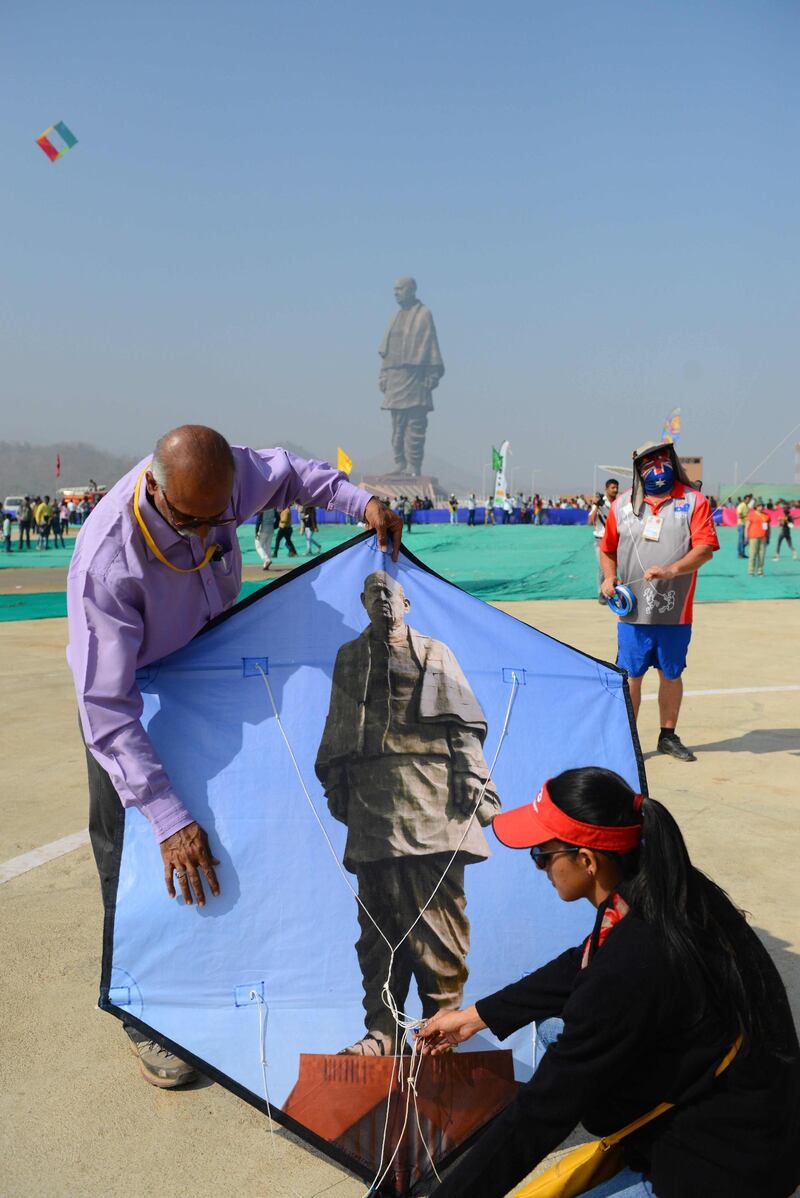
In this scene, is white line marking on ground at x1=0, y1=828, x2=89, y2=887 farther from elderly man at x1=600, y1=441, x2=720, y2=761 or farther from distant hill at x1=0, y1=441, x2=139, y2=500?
distant hill at x1=0, y1=441, x2=139, y2=500

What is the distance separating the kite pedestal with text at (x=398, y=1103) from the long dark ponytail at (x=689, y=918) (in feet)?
3.07

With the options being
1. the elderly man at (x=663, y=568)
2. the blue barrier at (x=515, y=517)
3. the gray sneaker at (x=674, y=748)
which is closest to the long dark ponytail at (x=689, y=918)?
the elderly man at (x=663, y=568)

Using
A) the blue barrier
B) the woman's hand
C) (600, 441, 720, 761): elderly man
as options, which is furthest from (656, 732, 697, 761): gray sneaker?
the blue barrier

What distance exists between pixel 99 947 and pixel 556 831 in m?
2.41

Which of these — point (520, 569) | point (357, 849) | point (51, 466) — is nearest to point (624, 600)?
point (357, 849)

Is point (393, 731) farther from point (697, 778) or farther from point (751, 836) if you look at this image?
point (697, 778)

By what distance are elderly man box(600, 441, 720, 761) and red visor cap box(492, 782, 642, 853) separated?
4.03 metres

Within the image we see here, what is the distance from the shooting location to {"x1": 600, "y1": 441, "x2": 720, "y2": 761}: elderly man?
589 centimetres

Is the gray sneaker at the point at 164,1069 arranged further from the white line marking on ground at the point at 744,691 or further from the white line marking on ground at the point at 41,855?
the white line marking on ground at the point at 744,691

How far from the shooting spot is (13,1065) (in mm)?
2936

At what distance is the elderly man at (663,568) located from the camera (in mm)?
5887

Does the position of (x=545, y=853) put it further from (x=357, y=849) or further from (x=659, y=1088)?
(x=357, y=849)

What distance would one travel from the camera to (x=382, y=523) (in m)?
3.12

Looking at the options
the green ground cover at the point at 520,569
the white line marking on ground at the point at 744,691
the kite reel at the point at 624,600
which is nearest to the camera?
the kite reel at the point at 624,600
